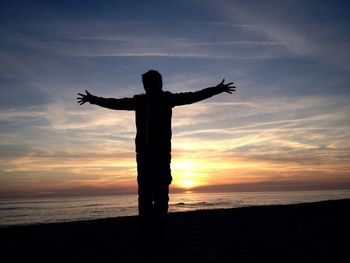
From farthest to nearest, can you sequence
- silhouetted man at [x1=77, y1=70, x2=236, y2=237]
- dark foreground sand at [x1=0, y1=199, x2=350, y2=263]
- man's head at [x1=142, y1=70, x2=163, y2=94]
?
1. man's head at [x1=142, y1=70, x2=163, y2=94]
2. silhouetted man at [x1=77, y1=70, x2=236, y2=237]
3. dark foreground sand at [x1=0, y1=199, x2=350, y2=263]

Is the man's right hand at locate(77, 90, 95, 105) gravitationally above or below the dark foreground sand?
above

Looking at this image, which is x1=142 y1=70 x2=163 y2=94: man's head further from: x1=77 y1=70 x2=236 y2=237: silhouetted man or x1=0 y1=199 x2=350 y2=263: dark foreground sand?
x1=0 y1=199 x2=350 y2=263: dark foreground sand

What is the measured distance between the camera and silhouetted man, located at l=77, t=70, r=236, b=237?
538 cm

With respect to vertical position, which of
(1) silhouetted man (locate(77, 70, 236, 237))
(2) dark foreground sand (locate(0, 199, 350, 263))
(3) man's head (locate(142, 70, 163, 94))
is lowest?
(2) dark foreground sand (locate(0, 199, 350, 263))

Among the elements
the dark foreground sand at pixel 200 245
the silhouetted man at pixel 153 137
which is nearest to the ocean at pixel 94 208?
the dark foreground sand at pixel 200 245

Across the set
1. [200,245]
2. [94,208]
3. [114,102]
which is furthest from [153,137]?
[94,208]

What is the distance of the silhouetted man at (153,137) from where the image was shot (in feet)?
17.6

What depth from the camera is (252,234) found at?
632 centimetres

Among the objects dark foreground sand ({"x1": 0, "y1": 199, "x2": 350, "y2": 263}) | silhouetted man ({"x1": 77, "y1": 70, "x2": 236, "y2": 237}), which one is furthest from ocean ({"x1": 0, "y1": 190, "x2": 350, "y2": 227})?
silhouetted man ({"x1": 77, "y1": 70, "x2": 236, "y2": 237})

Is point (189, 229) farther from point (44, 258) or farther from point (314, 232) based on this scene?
point (44, 258)

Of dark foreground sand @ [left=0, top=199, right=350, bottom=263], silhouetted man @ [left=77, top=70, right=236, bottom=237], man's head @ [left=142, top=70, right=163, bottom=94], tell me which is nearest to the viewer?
dark foreground sand @ [left=0, top=199, right=350, bottom=263]

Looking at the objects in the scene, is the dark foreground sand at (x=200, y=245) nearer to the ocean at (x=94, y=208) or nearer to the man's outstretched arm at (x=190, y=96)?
the man's outstretched arm at (x=190, y=96)

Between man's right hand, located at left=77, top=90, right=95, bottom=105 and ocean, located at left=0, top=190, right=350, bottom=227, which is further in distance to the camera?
ocean, located at left=0, top=190, right=350, bottom=227

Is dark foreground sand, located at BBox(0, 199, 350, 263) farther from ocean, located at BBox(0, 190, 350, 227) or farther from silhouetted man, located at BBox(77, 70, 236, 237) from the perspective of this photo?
ocean, located at BBox(0, 190, 350, 227)
